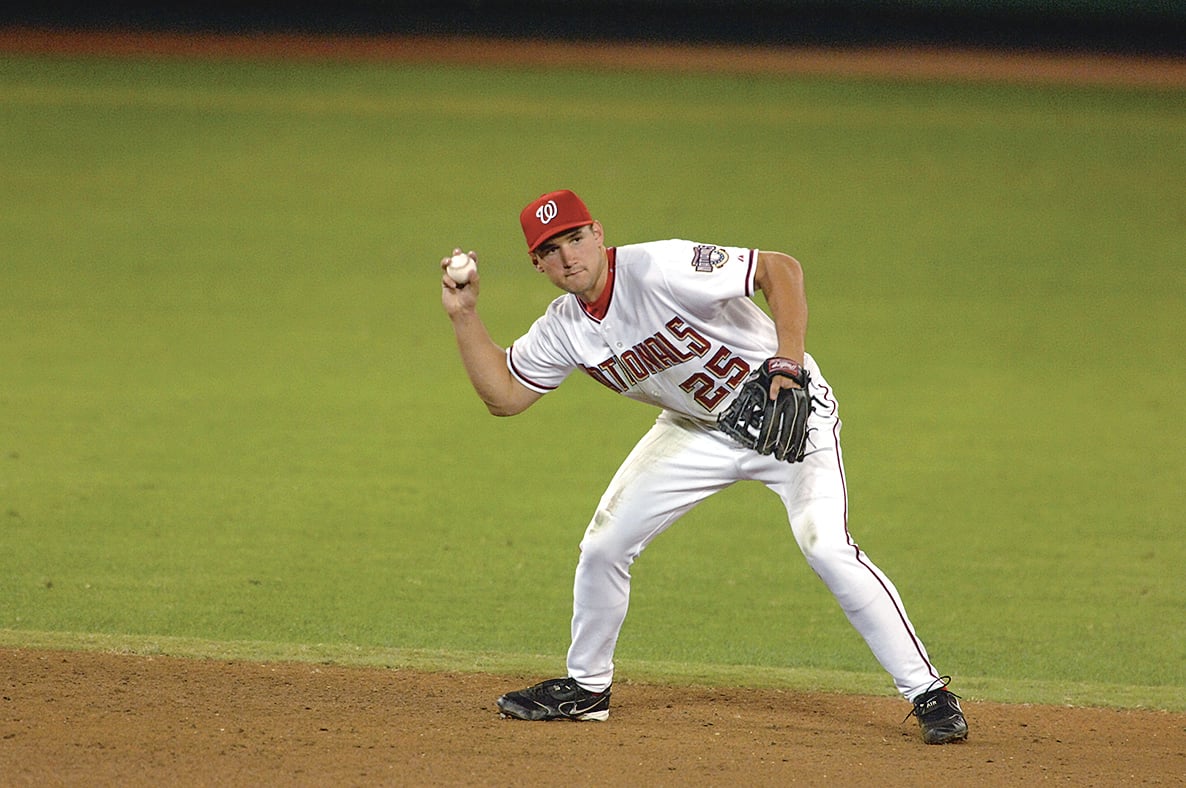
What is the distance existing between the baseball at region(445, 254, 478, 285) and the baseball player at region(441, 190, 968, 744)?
29mm

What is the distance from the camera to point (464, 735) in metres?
4.54

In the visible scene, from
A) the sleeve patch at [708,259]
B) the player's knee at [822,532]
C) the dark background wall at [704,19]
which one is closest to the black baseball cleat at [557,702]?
the player's knee at [822,532]

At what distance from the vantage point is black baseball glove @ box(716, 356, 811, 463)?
4.34m

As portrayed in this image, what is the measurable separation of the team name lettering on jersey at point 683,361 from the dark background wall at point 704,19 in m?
17.9

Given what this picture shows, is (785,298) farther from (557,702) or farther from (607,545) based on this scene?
(557,702)

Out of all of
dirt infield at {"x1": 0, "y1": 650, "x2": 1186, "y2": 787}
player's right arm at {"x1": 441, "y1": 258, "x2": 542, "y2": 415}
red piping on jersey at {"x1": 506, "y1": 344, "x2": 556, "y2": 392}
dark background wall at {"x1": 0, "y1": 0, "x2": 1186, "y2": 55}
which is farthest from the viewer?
dark background wall at {"x1": 0, "y1": 0, "x2": 1186, "y2": 55}

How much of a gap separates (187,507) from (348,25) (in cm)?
1718

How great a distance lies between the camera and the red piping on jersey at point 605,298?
4656 millimetres

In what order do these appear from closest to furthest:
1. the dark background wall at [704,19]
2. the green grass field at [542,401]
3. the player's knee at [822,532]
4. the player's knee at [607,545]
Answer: the player's knee at [822,532] → the player's knee at [607,545] → the green grass field at [542,401] → the dark background wall at [704,19]

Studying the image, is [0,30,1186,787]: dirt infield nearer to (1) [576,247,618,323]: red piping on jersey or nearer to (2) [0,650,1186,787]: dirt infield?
(2) [0,650,1186,787]: dirt infield

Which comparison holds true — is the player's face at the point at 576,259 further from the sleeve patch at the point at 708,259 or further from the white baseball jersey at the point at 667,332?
the sleeve patch at the point at 708,259

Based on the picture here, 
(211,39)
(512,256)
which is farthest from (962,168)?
(211,39)

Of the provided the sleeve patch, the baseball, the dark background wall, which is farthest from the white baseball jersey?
the dark background wall

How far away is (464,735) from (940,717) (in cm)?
149
